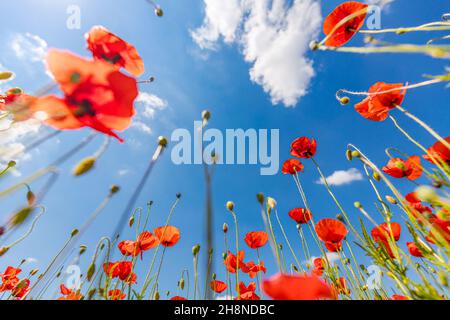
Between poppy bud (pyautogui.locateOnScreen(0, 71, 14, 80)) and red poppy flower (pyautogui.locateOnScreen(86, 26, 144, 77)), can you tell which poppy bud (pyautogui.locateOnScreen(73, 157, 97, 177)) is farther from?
poppy bud (pyautogui.locateOnScreen(0, 71, 14, 80))

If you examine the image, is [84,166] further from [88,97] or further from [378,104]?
[378,104]

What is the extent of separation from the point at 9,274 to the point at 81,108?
2238 millimetres

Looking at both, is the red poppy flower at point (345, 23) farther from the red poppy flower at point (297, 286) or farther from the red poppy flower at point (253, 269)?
the red poppy flower at point (253, 269)

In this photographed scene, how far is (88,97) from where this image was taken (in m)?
0.59

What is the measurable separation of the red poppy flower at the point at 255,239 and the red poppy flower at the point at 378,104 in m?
1.15

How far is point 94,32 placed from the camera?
795 mm

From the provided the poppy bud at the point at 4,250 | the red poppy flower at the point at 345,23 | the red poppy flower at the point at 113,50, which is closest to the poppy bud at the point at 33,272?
the poppy bud at the point at 4,250

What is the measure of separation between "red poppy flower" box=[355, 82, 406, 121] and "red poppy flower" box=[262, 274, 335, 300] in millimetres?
1230

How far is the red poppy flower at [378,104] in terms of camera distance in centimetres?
141

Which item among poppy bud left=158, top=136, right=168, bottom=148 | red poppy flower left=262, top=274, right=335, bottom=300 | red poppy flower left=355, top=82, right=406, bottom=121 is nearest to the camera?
red poppy flower left=262, top=274, right=335, bottom=300

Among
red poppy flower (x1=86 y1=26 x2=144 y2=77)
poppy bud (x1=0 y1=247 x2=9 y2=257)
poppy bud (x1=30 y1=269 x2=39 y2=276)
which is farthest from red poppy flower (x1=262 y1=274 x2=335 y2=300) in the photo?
poppy bud (x1=30 y1=269 x2=39 y2=276)

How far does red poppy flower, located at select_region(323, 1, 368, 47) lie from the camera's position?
1.09 metres

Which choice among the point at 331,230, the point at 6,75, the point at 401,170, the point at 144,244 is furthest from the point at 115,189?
the point at 401,170
